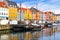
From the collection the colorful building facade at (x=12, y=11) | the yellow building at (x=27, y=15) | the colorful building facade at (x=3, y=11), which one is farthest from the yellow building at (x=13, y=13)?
the yellow building at (x=27, y=15)

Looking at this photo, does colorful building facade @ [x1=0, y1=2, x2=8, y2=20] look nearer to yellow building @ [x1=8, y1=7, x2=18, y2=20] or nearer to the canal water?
yellow building @ [x1=8, y1=7, x2=18, y2=20]

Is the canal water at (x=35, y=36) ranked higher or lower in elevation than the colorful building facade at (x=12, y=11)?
lower

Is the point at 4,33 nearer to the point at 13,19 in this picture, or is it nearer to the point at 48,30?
the point at 13,19

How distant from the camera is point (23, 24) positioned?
26.3 ft

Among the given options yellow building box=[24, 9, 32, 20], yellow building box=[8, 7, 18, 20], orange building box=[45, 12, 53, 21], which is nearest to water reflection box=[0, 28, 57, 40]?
orange building box=[45, 12, 53, 21]

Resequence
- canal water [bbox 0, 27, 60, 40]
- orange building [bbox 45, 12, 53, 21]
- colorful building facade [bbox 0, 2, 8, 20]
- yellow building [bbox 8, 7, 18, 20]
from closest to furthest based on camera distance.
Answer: canal water [bbox 0, 27, 60, 40] < orange building [bbox 45, 12, 53, 21] < yellow building [bbox 8, 7, 18, 20] < colorful building facade [bbox 0, 2, 8, 20]

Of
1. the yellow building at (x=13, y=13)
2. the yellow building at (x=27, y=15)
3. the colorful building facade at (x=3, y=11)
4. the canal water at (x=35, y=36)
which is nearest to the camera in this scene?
the canal water at (x=35, y=36)

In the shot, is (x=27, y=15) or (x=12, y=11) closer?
(x=27, y=15)

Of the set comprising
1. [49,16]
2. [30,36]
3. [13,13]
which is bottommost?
[30,36]

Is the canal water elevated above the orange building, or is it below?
below

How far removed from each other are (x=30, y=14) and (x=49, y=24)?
1034mm

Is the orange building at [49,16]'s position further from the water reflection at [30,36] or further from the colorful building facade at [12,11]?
the colorful building facade at [12,11]

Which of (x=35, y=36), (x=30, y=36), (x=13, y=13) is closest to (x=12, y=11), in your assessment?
(x=13, y=13)

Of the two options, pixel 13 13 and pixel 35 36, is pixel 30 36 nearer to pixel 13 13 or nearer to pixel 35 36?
pixel 35 36
